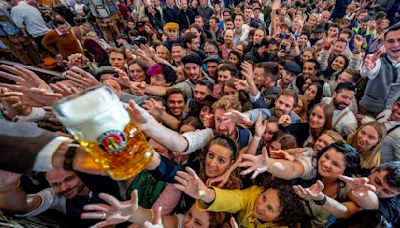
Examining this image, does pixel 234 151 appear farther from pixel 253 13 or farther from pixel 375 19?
pixel 375 19

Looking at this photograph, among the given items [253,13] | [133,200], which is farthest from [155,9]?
[133,200]

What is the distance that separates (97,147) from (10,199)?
27.5 inches

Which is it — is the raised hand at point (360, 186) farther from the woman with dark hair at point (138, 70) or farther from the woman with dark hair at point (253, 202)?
the woman with dark hair at point (138, 70)

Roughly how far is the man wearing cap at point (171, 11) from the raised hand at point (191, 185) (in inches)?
211

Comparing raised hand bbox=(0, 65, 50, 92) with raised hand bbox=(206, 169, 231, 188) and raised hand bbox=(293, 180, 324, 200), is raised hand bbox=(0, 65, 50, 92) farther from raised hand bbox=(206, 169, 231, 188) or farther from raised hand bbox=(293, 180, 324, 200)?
raised hand bbox=(293, 180, 324, 200)

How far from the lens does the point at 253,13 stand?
5.56 m

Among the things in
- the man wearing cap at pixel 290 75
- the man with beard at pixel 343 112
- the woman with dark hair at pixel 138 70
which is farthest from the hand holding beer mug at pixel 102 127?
the man wearing cap at pixel 290 75

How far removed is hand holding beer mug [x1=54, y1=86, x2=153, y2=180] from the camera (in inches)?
23.8

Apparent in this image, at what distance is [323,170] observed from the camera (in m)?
1.45

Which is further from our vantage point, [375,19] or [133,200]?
[375,19]

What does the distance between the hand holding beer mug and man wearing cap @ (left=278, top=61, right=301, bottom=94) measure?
257 cm

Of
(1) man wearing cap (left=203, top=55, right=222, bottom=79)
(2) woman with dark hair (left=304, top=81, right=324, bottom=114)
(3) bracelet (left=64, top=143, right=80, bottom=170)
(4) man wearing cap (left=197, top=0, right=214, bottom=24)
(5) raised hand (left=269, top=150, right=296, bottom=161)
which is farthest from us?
(4) man wearing cap (left=197, top=0, right=214, bottom=24)

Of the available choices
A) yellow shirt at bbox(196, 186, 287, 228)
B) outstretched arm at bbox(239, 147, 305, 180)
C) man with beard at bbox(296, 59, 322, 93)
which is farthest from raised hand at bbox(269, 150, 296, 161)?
man with beard at bbox(296, 59, 322, 93)

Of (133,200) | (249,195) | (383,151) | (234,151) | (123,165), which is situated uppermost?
(123,165)
